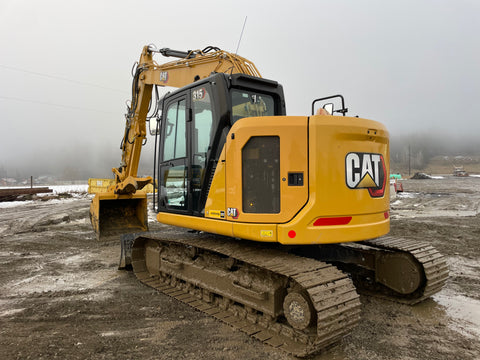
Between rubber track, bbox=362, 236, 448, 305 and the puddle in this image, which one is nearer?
the puddle

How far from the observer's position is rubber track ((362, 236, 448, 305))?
14.6 ft

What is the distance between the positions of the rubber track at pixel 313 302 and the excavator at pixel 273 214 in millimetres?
12

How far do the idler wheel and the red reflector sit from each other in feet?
2.43

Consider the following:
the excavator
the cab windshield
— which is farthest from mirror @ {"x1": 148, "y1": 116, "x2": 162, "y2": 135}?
the cab windshield

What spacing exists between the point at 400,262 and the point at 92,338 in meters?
3.93

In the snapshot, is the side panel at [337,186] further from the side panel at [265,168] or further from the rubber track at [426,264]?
the rubber track at [426,264]

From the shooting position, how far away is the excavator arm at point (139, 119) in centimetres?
589

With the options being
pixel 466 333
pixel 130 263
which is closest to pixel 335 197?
pixel 466 333

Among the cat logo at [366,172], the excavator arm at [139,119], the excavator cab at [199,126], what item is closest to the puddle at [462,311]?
the cat logo at [366,172]

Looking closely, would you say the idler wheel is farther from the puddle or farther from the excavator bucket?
the excavator bucket

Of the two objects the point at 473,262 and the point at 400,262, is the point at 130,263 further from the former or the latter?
the point at 473,262

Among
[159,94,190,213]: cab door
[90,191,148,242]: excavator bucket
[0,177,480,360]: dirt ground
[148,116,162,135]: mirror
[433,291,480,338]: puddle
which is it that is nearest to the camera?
[0,177,480,360]: dirt ground

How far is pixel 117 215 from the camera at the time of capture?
934 cm

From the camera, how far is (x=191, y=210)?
4.64 m
